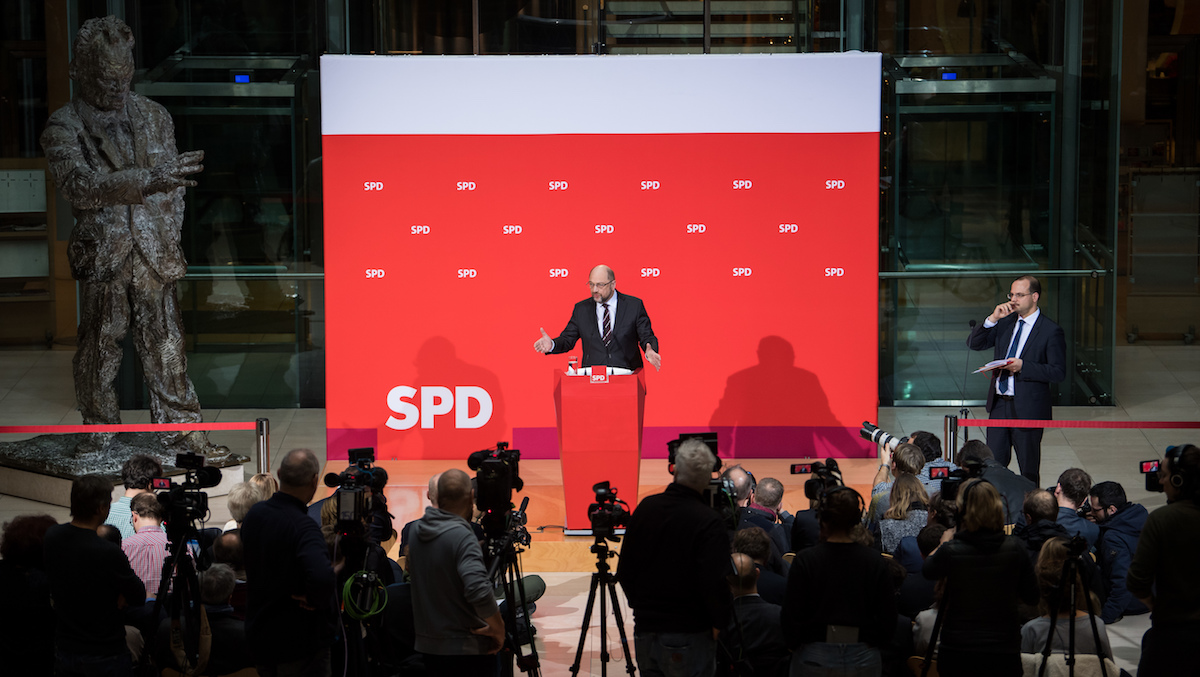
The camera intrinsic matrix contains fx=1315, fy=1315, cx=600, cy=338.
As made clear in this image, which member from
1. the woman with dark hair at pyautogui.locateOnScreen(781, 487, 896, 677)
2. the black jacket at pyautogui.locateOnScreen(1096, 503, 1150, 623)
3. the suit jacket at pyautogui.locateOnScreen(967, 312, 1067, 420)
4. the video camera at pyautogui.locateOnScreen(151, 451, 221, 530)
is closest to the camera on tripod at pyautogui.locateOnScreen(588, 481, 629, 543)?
the woman with dark hair at pyautogui.locateOnScreen(781, 487, 896, 677)

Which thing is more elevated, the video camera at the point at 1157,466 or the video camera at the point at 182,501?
the video camera at the point at 1157,466

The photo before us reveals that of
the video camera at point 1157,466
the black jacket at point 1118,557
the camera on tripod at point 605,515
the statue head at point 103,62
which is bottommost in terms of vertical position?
the black jacket at point 1118,557

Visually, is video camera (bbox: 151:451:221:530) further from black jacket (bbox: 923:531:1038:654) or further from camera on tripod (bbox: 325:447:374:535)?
black jacket (bbox: 923:531:1038:654)

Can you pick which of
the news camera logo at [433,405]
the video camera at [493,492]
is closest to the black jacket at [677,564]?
the video camera at [493,492]

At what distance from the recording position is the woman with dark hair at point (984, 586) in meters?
4.98

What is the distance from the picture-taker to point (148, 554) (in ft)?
20.0

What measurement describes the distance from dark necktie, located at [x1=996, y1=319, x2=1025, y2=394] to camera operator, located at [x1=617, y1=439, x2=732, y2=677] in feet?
15.0

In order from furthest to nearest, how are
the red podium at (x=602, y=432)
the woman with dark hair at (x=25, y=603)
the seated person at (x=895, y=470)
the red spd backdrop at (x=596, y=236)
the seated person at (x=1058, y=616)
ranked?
the red spd backdrop at (x=596, y=236)
the red podium at (x=602, y=432)
the seated person at (x=895, y=470)
the seated person at (x=1058, y=616)
the woman with dark hair at (x=25, y=603)

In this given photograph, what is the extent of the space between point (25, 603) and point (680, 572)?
2633mm

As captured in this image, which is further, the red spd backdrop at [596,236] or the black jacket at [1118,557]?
the red spd backdrop at [596,236]

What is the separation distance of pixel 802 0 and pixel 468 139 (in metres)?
3.53

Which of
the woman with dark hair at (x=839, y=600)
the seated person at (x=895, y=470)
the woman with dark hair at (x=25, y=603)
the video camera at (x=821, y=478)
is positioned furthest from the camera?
the seated person at (x=895, y=470)

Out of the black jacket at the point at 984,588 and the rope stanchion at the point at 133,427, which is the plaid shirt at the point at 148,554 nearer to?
the rope stanchion at the point at 133,427

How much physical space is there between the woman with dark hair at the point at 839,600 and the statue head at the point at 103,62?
6.44 meters
